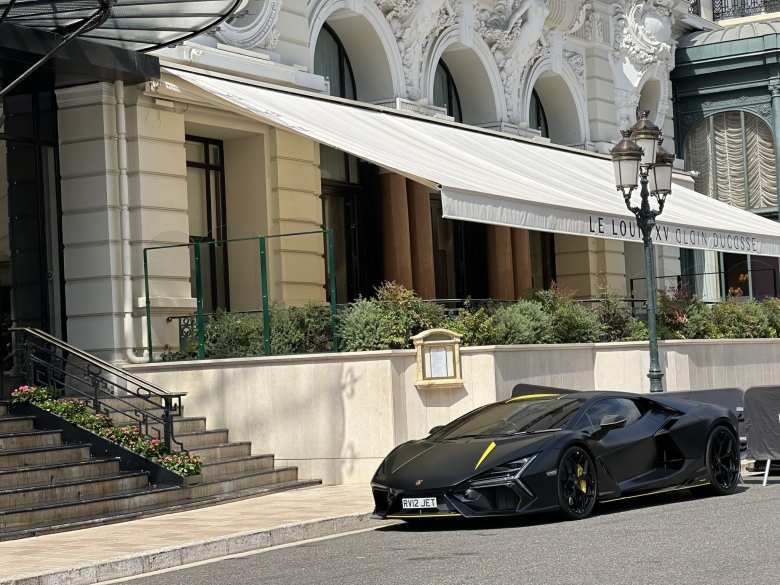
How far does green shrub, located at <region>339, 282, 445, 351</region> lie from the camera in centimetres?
1834

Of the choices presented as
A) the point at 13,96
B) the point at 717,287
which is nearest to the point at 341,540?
the point at 13,96

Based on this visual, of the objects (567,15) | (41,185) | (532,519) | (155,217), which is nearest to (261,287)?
(155,217)

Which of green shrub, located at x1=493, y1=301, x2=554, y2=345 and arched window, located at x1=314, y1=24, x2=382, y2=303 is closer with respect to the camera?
green shrub, located at x1=493, y1=301, x2=554, y2=345

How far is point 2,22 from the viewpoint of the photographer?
16281mm

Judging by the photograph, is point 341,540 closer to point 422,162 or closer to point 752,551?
point 752,551

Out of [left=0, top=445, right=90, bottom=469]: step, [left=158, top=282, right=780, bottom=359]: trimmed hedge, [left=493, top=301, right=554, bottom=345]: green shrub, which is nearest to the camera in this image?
[left=0, top=445, right=90, bottom=469]: step

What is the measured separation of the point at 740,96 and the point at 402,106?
44.8 feet

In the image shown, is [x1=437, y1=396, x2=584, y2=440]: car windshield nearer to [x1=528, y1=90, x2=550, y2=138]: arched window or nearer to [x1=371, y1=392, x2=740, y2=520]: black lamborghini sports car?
[x1=371, y1=392, x2=740, y2=520]: black lamborghini sports car

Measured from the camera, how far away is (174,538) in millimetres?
12953

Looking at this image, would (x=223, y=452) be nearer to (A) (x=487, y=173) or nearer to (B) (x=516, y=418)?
(B) (x=516, y=418)

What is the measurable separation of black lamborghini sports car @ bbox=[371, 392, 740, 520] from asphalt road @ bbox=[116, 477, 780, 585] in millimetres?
242

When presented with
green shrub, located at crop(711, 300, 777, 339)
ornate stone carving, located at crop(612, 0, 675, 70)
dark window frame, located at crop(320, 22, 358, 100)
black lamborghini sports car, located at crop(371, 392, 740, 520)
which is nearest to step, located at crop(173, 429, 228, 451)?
black lamborghini sports car, located at crop(371, 392, 740, 520)

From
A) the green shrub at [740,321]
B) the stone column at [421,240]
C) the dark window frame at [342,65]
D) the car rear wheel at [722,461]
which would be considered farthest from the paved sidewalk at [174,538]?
the green shrub at [740,321]

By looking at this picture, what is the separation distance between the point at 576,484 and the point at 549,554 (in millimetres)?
2611
